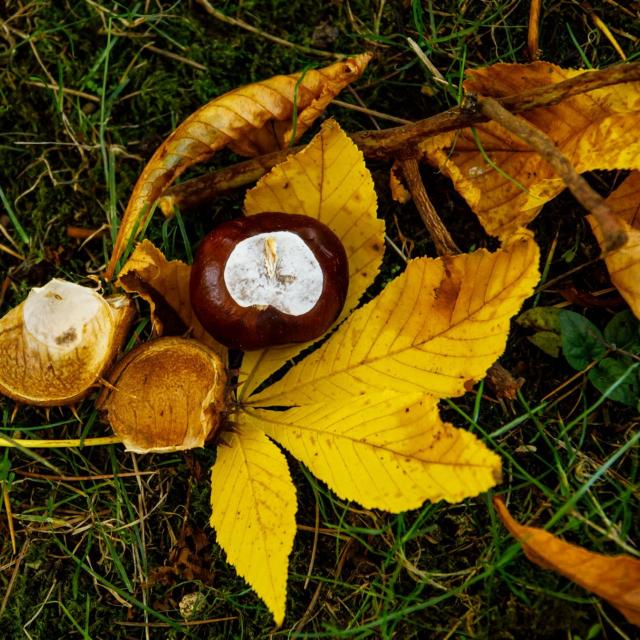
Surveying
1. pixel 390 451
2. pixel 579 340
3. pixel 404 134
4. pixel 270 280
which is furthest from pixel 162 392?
pixel 579 340

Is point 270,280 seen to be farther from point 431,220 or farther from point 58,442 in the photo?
point 58,442

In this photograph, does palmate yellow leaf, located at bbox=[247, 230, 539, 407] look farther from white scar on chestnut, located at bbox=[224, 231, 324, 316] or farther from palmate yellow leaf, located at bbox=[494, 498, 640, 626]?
palmate yellow leaf, located at bbox=[494, 498, 640, 626]

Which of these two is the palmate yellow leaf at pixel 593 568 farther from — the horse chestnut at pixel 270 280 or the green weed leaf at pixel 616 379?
the horse chestnut at pixel 270 280

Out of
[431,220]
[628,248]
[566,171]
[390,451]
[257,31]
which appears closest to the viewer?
[566,171]

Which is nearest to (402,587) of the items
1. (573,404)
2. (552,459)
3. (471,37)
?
(552,459)

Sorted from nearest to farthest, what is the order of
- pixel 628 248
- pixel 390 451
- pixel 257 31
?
1. pixel 390 451
2. pixel 628 248
3. pixel 257 31

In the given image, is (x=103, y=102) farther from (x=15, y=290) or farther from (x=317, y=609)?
(x=317, y=609)
